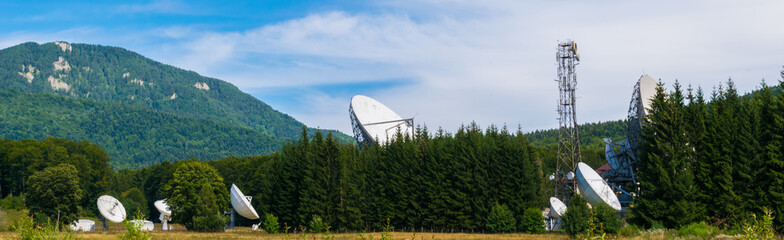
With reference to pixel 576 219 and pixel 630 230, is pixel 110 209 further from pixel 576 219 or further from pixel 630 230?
pixel 630 230

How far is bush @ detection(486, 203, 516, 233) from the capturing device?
65.6 meters

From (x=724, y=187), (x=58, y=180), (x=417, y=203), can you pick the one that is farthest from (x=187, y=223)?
(x=724, y=187)

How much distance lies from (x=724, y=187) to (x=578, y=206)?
11.2 m

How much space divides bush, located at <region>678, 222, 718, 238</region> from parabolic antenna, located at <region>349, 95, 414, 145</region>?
1579 inches

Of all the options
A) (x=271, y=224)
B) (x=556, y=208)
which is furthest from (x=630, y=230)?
(x=271, y=224)

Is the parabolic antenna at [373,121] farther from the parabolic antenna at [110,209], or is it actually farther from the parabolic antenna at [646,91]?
the parabolic antenna at [110,209]

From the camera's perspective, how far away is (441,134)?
3226 inches

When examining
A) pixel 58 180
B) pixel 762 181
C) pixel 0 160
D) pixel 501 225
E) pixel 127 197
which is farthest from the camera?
pixel 127 197

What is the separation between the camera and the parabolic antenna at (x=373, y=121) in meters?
88.2

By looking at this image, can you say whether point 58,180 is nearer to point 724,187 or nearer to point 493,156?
point 493,156

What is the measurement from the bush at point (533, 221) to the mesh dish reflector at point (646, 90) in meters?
13.2

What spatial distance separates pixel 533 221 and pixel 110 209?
5503 centimetres

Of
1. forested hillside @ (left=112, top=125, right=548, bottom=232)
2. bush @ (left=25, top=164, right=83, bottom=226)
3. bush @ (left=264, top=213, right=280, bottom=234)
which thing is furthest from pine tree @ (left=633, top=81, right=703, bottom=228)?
bush @ (left=25, top=164, right=83, bottom=226)

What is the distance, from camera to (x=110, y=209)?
89.8 m
